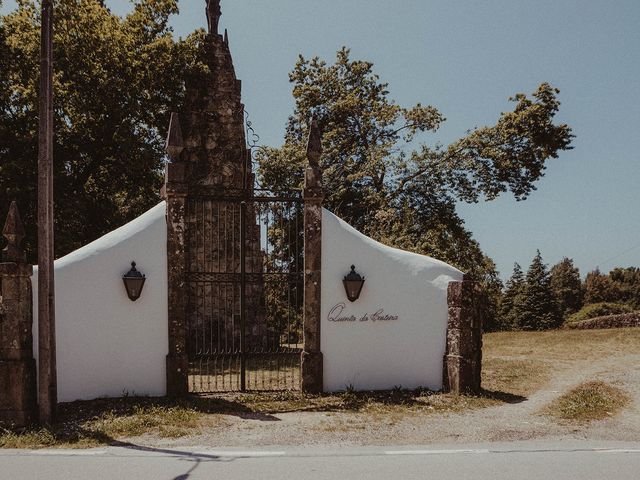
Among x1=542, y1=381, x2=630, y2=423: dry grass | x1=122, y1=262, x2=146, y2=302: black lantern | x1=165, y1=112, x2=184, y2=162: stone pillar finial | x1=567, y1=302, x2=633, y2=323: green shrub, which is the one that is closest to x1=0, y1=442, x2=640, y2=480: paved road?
x1=542, y1=381, x2=630, y2=423: dry grass

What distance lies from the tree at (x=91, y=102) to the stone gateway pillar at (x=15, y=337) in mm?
8366

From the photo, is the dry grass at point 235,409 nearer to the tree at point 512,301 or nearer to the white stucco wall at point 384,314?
the white stucco wall at point 384,314

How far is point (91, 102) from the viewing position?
54.5ft

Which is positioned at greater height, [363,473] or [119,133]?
[119,133]

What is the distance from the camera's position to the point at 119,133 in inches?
664

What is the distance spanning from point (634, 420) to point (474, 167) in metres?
16.3

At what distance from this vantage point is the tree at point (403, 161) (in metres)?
21.4

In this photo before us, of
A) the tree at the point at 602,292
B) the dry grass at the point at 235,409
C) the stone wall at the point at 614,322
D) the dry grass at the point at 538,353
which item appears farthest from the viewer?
the tree at the point at 602,292

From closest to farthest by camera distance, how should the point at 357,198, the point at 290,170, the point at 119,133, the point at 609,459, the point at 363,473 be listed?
the point at 363,473, the point at 609,459, the point at 119,133, the point at 290,170, the point at 357,198

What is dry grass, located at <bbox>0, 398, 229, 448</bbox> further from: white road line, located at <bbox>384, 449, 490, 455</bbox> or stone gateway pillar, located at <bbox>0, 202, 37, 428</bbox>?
white road line, located at <bbox>384, 449, 490, 455</bbox>

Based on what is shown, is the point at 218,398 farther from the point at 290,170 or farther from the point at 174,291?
the point at 290,170

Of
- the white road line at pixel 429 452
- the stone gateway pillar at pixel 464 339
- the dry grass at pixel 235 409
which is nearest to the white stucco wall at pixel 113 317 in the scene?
the dry grass at pixel 235 409

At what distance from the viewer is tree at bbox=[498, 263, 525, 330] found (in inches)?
1592

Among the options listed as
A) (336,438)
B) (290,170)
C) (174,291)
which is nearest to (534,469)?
(336,438)
